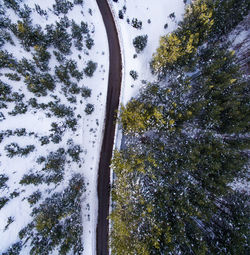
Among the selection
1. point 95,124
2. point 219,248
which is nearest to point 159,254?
point 219,248

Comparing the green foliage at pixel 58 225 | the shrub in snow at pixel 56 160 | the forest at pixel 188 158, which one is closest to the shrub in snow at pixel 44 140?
the shrub in snow at pixel 56 160

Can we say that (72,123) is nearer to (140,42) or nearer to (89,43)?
(89,43)

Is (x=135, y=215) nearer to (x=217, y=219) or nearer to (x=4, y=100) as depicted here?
(x=217, y=219)

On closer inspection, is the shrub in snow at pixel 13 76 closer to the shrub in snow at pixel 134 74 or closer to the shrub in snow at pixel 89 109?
the shrub in snow at pixel 89 109

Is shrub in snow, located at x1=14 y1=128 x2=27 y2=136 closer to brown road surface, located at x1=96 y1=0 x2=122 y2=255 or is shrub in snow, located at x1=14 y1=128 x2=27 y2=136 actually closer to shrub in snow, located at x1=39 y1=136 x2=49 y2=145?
shrub in snow, located at x1=39 y1=136 x2=49 y2=145

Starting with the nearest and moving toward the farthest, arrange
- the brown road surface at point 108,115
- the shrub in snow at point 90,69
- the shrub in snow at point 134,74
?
the shrub in snow at point 90,69, the brown road surface at point 108,115, the shrub in snow at point 134,74
